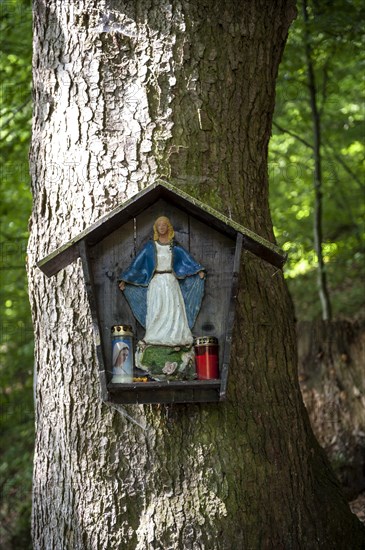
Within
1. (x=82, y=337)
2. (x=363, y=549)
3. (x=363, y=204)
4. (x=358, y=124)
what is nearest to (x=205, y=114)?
(x=82, y=337)

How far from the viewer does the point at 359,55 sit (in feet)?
24.8

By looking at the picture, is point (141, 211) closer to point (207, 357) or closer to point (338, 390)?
point (207, 357)

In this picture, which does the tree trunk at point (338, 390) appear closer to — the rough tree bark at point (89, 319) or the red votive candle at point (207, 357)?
the rough tree bark at point (89, 319)

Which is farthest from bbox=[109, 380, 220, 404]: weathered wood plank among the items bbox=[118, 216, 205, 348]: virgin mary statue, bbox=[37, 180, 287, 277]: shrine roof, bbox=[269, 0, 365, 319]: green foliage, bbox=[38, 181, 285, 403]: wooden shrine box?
bbox=[269, 0, 365, 319]: green foliage

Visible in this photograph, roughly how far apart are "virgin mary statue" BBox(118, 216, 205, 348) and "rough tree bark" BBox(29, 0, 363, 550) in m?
0.39

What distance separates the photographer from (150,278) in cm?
327

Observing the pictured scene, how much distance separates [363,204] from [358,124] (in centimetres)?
250

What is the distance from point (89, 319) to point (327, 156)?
693cm

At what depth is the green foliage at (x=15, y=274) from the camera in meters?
7.05

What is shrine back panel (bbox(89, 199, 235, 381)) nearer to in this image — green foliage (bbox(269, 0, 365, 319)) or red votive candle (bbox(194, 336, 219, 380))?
red votive candle (bbox(194, 336, 219, 380))

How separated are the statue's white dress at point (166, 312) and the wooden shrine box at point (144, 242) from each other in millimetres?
69

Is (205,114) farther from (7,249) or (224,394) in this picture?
(7,249)

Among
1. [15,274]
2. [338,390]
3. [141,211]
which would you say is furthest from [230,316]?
[15,274]

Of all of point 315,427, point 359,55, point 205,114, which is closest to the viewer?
point 205,114
